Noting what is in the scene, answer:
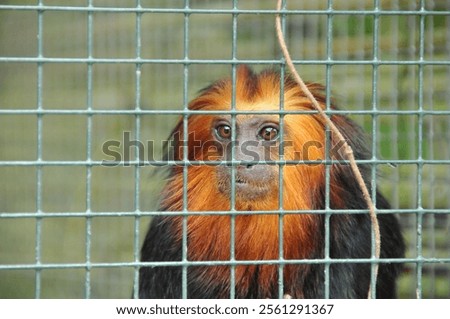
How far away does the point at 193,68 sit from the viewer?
4734 millimetres

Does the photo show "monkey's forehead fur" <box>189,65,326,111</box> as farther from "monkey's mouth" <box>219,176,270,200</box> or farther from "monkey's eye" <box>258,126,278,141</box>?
"monkey's mouth" <box>219,176,270,200</box>

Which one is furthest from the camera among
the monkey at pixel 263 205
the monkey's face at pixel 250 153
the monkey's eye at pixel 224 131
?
the monkey's eye at pixel 224 131

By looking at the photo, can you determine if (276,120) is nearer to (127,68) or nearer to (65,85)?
(127,68)

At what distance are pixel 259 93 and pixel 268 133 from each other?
0.68 feet

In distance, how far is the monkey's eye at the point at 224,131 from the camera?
3025mm

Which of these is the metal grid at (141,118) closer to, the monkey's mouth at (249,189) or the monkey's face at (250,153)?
the monkey's face at (250,153)

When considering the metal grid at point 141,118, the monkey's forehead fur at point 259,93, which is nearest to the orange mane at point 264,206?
the monkey's forehead fur at point 259,93

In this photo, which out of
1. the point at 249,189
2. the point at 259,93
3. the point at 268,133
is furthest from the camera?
the point at 259,93

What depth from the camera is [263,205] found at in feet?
9.34

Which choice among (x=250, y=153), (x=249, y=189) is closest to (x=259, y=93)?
(x=250, y=153)

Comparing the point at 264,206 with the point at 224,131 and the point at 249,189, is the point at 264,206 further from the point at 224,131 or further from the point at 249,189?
the point at 224,131
